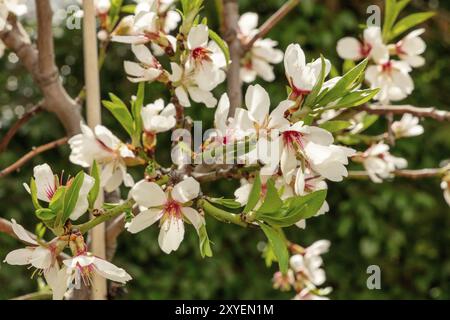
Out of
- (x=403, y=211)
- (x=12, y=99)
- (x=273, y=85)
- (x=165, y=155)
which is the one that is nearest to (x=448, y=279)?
(x=403, y=211)

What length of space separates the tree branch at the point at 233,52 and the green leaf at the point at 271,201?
0.88 ft

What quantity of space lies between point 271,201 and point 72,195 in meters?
0.16

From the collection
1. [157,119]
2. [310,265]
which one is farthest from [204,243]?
[310,265]

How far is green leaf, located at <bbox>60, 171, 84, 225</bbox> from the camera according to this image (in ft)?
1.80

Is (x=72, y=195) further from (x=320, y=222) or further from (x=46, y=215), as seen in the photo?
(x=320, y=222)

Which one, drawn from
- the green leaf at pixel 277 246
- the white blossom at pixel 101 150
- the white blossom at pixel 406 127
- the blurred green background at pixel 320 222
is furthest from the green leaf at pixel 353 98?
the blurred green background at pixel 320 222

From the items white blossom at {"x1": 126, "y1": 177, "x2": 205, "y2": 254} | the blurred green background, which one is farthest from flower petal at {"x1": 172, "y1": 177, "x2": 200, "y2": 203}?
the blurred green background

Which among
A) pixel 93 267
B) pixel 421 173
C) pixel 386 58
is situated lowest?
pixel 93 267

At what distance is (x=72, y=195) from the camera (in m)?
0.55

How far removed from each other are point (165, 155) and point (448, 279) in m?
0.85

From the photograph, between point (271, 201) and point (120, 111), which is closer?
point (271, 201)

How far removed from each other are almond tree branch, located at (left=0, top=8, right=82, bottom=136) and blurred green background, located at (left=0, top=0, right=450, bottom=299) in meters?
0.92

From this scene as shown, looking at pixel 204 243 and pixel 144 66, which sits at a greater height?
pixel 144 66
